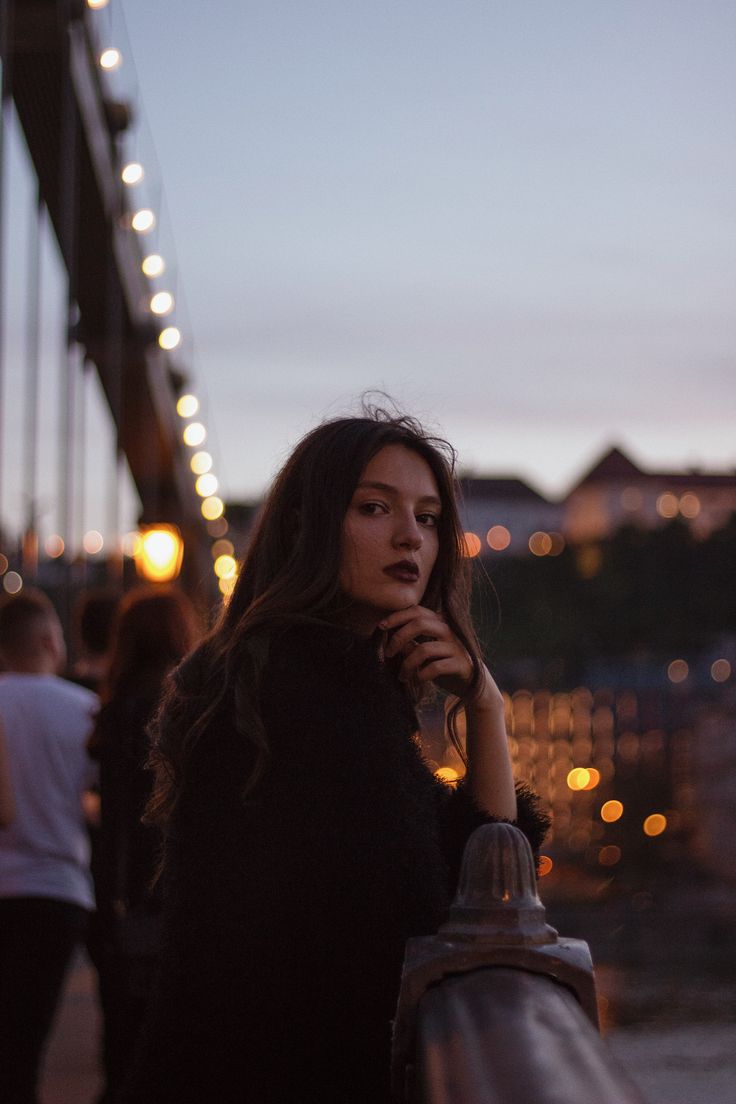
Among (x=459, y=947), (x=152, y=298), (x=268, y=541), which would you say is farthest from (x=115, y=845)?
(x=152, y=298)

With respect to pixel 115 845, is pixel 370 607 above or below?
above

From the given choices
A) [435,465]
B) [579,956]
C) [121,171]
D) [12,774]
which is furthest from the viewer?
[121,171]

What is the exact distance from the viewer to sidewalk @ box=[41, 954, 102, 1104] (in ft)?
15.3

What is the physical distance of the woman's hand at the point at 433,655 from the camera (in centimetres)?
153

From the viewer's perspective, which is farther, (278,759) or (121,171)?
(121,171)

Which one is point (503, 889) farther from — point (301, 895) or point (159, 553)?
point (159, 553)

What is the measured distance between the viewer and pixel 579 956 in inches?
41.7

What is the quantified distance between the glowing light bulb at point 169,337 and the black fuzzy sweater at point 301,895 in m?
14.1

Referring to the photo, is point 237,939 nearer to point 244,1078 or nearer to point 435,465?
point 244,1078

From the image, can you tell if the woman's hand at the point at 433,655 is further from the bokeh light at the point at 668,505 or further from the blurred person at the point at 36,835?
the bokeh light at the point at 668,505

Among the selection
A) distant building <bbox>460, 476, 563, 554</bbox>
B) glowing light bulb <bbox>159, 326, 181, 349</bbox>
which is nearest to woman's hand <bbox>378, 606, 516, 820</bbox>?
glowing light bulb <bbox>159, 326, 181, 349</bbox>

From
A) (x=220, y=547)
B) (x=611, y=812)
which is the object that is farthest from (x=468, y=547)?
(x=611, y=812)

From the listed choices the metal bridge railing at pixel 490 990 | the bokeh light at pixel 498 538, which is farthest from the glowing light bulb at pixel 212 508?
the bokeh light at pixel 498 538

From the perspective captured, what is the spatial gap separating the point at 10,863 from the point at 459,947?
261 centimetres
